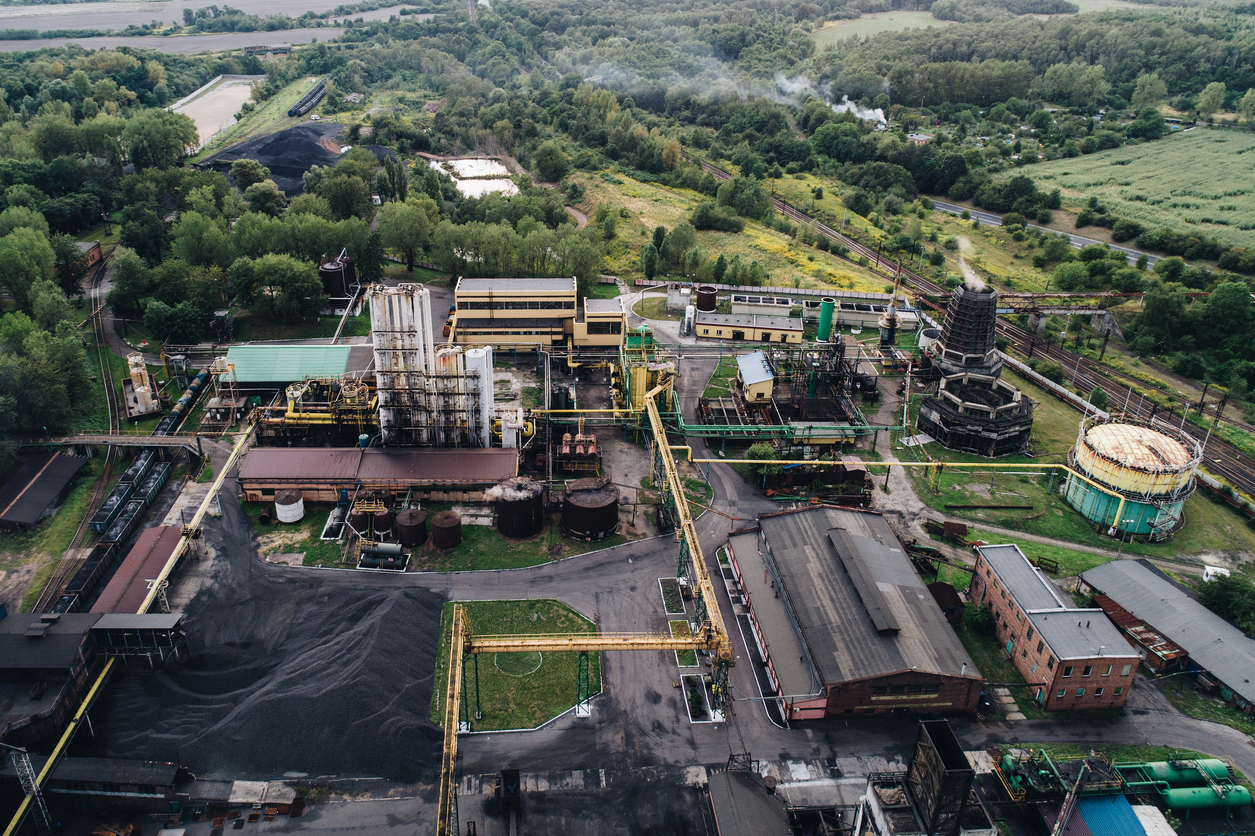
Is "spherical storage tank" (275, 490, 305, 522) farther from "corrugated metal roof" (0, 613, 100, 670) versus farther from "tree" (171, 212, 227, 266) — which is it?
"tree" (171, 212, 227, 266)

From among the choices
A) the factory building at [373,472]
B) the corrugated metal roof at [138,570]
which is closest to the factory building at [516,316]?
the factory building at [373,472]

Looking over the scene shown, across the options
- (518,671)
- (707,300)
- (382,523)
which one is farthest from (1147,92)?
(518,671)

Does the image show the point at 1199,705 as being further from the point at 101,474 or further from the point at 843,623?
the point at 101,474

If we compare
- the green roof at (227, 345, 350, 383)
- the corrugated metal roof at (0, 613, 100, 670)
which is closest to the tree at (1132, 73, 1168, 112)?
the green roof at (227, 345, 350, 383)

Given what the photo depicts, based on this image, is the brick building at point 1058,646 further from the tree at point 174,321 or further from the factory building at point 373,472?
the tree at point 174,321

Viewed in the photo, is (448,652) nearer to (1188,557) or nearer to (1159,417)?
(1188,557)

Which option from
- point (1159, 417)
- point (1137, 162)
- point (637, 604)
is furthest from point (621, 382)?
point (1137, 162)
